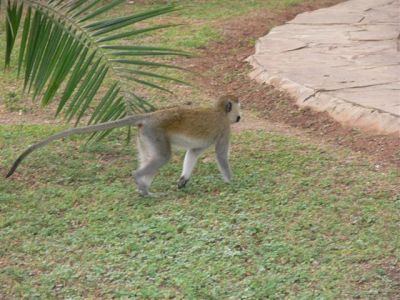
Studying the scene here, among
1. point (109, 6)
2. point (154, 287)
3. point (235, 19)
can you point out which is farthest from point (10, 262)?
point (235, 19)

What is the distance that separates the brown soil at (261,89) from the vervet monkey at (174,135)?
4.62 ft

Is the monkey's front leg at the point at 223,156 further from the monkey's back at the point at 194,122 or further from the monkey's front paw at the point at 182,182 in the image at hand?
the monkey's front paw at the point at 182,182

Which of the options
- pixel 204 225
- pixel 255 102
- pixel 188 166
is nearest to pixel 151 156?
pixel 188 166

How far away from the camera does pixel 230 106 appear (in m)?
7.02

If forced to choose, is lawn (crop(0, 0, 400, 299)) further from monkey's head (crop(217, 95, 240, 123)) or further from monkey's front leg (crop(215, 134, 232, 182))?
monkey's head (crop(217, 95, 240, 123))

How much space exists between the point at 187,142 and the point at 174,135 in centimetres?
14

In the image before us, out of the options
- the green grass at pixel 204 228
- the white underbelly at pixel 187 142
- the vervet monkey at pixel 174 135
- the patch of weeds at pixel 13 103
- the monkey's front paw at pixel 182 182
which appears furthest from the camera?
the patch of weeds at pixel 13 103

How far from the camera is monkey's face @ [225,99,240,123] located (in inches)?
276

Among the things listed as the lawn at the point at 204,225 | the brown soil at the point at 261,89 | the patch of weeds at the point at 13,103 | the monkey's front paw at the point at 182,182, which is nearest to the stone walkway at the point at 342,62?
the brown soil at the point at 261,89

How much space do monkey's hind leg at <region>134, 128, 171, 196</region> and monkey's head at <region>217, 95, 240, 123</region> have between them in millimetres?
701

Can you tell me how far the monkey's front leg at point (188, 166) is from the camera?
6.72 meters

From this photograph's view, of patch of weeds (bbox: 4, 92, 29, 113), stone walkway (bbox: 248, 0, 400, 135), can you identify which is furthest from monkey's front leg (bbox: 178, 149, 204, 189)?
patch of weeds (bbox: 4, 92, 29, 113)

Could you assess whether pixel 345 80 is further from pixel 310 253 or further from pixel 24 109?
pixel 310 253

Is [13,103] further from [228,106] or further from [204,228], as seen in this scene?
[204,228]
